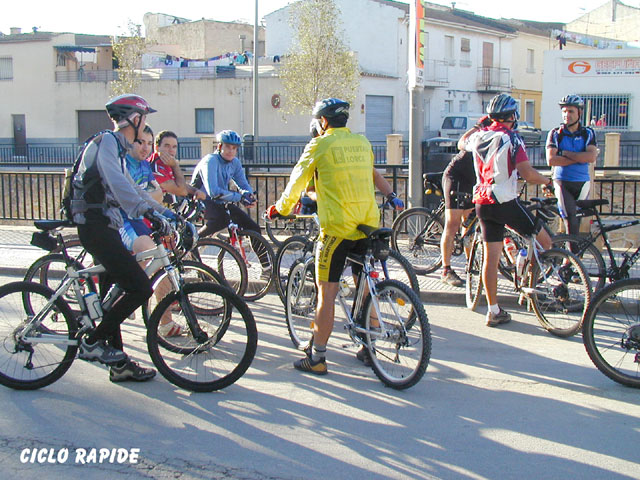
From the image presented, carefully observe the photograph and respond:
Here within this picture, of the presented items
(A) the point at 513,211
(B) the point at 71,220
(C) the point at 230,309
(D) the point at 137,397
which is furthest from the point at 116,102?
(A) the point at 513,211

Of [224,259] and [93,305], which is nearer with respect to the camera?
[93,305]

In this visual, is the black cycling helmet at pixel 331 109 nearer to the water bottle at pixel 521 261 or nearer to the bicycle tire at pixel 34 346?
the bicycle tire at pixel 34 346

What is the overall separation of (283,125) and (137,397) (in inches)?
1374

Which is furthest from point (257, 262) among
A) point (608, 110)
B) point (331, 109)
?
point (608, 110)

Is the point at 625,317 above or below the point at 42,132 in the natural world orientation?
below

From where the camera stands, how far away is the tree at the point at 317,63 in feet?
118

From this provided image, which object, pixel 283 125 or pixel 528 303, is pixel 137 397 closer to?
pixel 528 303

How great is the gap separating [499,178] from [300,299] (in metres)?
2.01

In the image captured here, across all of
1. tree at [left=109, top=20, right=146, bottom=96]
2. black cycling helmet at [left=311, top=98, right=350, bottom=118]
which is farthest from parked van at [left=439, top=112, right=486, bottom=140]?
black cycling helmet at [left=311, top=98, right=350, bottom=118]

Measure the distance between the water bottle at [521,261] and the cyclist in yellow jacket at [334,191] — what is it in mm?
2031

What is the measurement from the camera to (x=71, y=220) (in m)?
4.94

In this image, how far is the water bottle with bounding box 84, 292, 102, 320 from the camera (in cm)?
498

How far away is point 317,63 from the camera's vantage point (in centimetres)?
3603

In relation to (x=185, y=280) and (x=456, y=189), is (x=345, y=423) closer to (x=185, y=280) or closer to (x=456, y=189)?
(x=185, y=280)
